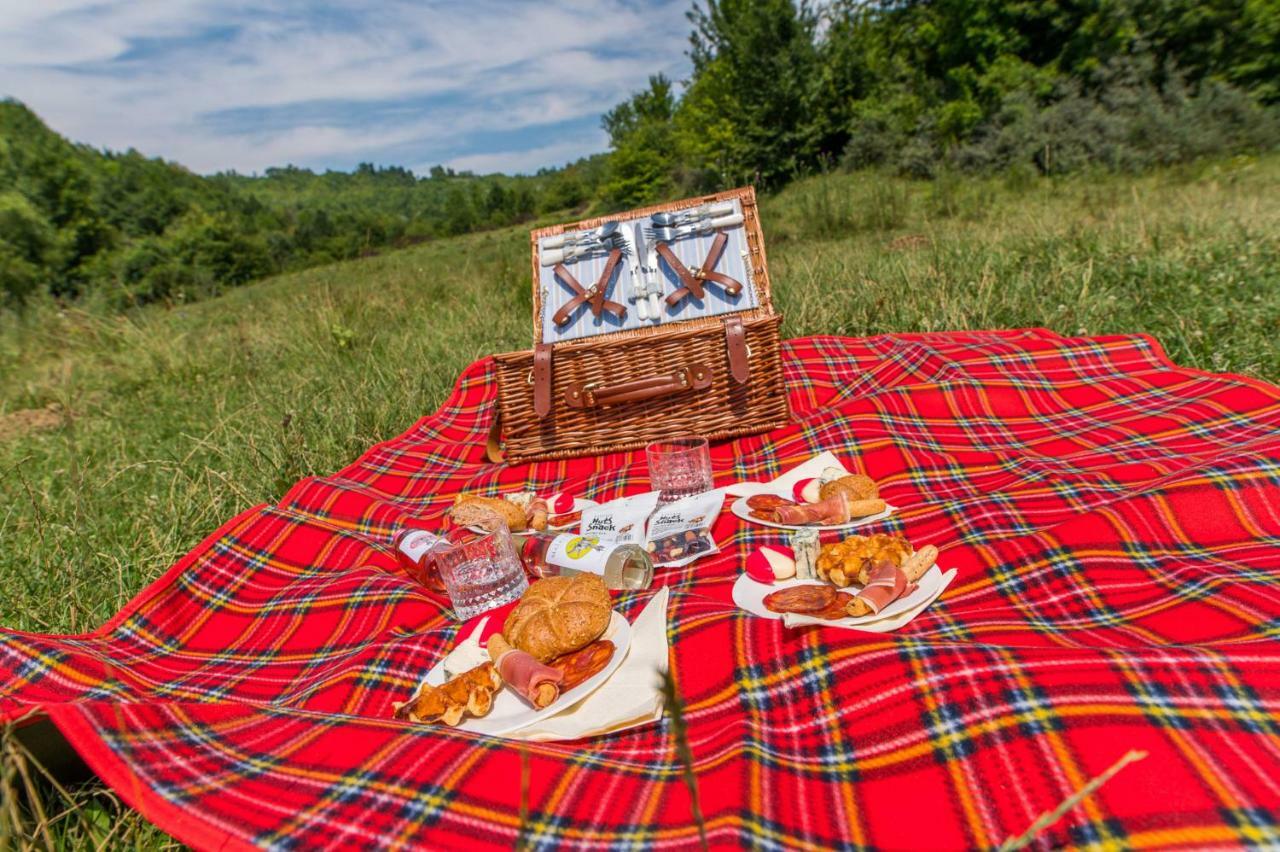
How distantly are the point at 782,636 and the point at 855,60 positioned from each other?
23.5 meters

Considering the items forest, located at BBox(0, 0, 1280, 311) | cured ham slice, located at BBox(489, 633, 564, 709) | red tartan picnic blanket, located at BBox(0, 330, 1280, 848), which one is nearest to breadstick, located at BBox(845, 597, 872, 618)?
red tartan picnic blanket, located at BBox(0, 330, 1280, 848)

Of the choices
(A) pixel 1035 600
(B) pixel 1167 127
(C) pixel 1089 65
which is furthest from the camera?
(C) pixel 1089 65

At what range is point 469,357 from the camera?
4.23m

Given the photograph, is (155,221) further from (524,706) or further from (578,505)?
(524,706)

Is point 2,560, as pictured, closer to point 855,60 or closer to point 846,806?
point 846,806

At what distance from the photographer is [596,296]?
10.2 ft

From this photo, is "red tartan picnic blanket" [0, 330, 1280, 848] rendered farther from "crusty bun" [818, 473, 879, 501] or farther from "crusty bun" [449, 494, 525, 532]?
"crusty bun" [449, 494, 525, 532]

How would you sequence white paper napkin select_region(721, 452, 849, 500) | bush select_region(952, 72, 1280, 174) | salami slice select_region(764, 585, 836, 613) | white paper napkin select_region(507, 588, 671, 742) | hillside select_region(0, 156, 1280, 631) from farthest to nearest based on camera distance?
bush select_region(952, 72, 1280, 174), hillside select_region(0, 156, 1280, 631), white paper napkin select_region(721, 452, 849, 500), salami slice select_region(764, 585, 836, 613), white paper napkin select_region(507, 588, 671, 742)

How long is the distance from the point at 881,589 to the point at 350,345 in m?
4.66

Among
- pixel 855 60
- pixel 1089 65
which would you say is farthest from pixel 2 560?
pixel 855 60

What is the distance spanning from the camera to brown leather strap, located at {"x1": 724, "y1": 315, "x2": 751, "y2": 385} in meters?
2.59

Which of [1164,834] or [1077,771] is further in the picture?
[1077,771]

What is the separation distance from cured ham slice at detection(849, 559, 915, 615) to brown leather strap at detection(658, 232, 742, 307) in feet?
6.20

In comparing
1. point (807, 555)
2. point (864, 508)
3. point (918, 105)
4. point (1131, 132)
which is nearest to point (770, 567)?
point (807, 555)
